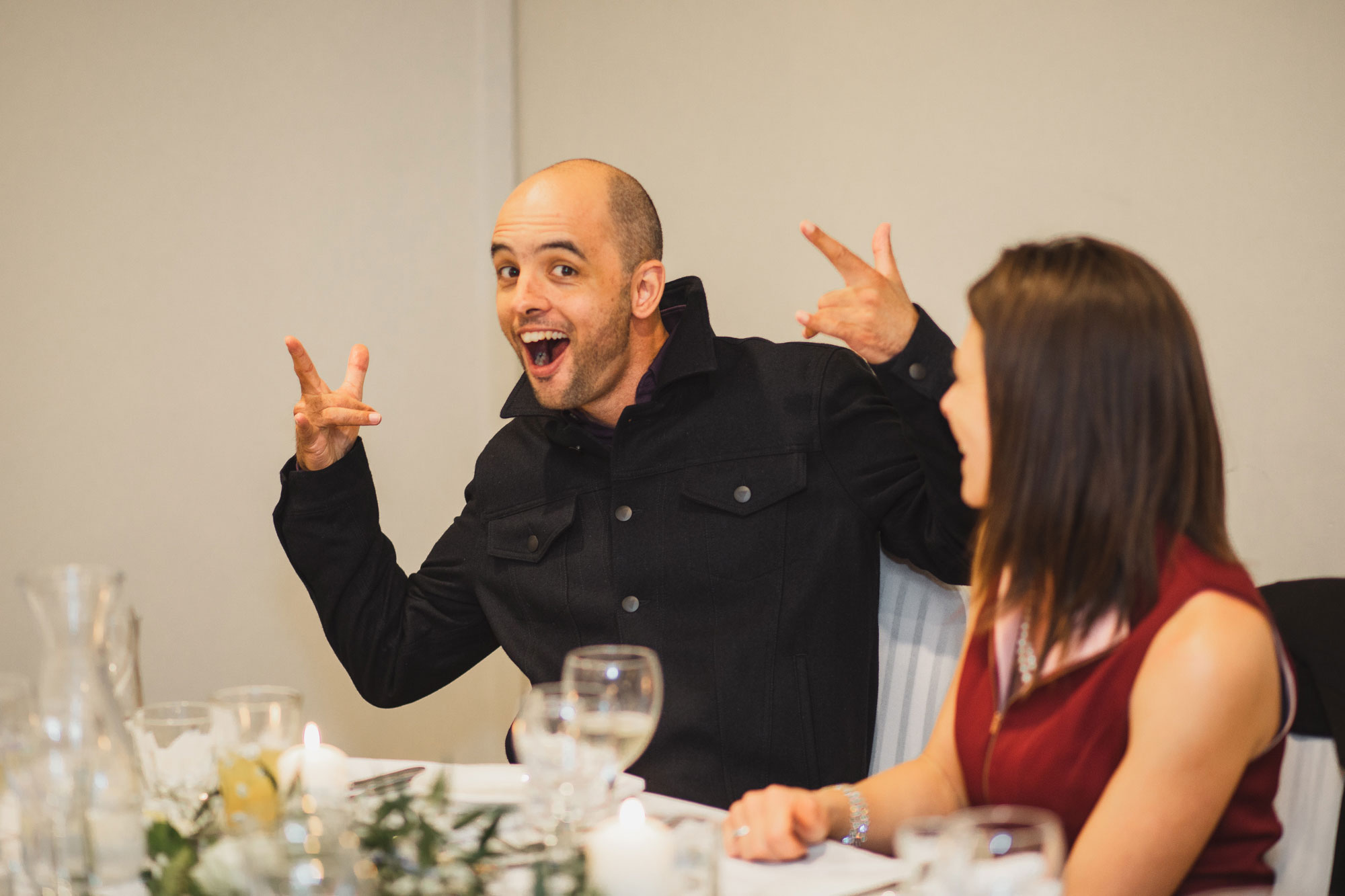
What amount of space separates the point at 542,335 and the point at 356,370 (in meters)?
0.34

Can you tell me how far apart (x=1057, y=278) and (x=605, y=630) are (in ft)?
3.44

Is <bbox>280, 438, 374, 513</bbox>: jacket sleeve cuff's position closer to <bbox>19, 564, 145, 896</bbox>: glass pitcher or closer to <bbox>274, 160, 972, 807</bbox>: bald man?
<bbox>274, 160, 972, 807</bbox>: bald man

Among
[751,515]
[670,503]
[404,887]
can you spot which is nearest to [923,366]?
[751,515]

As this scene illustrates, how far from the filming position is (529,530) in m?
2.06

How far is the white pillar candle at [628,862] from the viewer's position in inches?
35.3

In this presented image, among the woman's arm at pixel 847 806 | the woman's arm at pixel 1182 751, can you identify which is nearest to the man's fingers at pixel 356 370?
the woman's arm at pixel 847 806

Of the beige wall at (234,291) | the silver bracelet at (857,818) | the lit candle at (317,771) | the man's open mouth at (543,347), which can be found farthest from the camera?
the beige wall at (234,291)

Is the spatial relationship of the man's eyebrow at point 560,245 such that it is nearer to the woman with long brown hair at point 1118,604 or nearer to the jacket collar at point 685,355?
the jacket collar at point 685,355

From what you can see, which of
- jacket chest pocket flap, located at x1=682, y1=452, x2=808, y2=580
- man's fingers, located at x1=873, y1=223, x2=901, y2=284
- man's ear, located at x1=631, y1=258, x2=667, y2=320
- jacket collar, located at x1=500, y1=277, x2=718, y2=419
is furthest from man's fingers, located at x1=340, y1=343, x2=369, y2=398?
man's fingers, located at x1=873, y1=223, x2=901, y2=284

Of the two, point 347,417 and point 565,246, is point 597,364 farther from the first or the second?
point 347,417

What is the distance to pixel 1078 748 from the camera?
1.20m

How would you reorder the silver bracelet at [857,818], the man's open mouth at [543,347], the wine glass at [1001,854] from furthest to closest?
the man's open mouth at [543,347], the silver bracelet at [857,818], the wine glass at [1001,854]

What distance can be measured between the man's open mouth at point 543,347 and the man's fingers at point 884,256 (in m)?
0.60

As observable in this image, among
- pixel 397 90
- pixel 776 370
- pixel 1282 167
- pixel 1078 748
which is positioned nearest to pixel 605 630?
pixel 776 370
